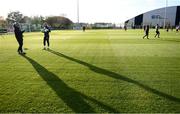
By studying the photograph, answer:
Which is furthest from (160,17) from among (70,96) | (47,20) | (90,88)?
(70,96)

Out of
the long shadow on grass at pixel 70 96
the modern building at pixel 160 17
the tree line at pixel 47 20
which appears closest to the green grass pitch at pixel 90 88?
the long shadow on grass at pixel 70 96

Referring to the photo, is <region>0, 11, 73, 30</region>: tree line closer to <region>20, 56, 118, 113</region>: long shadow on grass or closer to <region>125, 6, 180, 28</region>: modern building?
<region>125, 6, 180, 28</region>: modern building

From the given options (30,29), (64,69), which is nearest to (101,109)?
(64,69)

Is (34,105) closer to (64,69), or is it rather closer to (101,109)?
(101,109)

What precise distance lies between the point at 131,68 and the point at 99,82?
8.56ft

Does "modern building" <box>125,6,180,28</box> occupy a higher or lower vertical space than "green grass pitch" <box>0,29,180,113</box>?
higher

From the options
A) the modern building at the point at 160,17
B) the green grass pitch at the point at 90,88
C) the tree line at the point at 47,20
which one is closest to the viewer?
the green grass pitch at the point at 90,88

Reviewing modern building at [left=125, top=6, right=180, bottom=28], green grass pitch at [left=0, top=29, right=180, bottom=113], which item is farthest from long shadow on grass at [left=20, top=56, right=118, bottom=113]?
modern building at [left=125, top=6, right=180, bottom=28]

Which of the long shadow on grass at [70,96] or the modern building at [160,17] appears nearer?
the long shadow on grass at [70,96]

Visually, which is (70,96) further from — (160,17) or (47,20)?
(160,17)

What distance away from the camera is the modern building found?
99500mm

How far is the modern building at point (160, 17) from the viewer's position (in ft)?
326

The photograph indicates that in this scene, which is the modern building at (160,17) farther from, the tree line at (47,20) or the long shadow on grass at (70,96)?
the long shadow on grass at (70,96)

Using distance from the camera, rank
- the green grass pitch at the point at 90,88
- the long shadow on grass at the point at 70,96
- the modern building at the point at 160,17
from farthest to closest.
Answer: the modern building at the point at 160,17 < the green grass pitch at the point at 90,88 < the long shadow on grass at the point at 70,96
